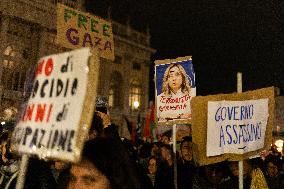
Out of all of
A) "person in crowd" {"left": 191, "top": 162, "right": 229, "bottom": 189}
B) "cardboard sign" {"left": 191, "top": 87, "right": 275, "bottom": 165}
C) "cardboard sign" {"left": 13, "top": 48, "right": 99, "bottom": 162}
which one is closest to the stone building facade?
"person in crowd" {"left": 191, "top": 162, "right": 229, "bottom": 189}

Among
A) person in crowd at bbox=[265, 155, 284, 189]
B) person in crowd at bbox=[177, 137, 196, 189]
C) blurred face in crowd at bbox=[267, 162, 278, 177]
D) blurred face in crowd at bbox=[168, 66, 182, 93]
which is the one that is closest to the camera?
person in crowd at bbox=[177, 137, 196, 189]

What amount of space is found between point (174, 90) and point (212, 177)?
1.85m

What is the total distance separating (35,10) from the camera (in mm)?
26547

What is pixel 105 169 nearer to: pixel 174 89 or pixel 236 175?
pixel 236 175

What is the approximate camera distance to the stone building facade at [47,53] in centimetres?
2464

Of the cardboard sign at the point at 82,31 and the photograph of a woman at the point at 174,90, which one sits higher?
the cardboard sign at the point at 82,31

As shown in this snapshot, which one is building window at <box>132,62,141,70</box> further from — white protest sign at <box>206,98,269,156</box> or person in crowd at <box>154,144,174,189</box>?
white protest sign at <box>206,98,269,156</box>

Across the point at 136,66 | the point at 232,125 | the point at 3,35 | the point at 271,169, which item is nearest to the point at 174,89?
the point at 232,125

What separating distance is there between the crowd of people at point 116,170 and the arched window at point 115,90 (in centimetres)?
2590

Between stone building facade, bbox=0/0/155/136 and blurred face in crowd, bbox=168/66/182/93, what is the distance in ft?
58.0

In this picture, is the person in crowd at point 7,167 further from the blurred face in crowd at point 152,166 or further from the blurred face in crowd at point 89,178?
the blurred face in crowd at point 152,166

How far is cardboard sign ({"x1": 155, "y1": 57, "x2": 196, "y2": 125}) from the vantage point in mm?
6000

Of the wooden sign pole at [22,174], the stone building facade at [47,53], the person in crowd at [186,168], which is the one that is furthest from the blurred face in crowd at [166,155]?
the stone building facade at [47,53]

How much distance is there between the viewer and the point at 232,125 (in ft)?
14.7
